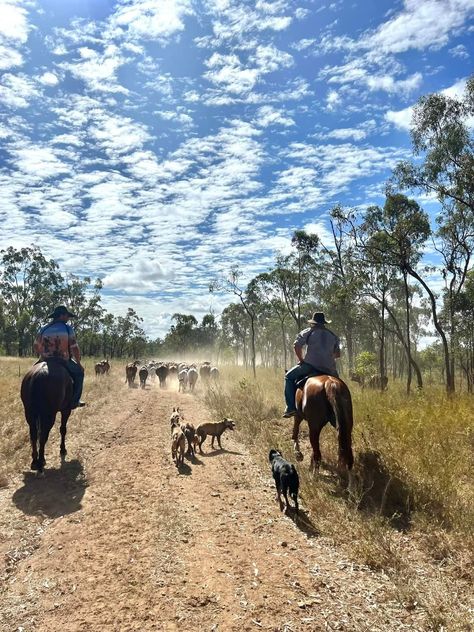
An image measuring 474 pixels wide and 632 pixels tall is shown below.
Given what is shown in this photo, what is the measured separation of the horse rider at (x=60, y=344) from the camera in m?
7.98

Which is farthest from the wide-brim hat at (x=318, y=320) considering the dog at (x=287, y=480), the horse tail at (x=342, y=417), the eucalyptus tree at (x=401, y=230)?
the eucalyptus tree at (x=401, y=230)

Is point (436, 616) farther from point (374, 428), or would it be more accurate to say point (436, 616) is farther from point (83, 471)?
point (83, 471)

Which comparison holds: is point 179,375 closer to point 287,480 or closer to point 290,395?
point 290,395

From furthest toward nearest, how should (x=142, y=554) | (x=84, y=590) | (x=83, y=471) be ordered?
(x=83, y=471) < (x=142, y=554) < (x=84, y=590)

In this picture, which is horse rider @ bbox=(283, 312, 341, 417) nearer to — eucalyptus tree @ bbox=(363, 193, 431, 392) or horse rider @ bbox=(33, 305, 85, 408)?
horse rider @ bbox=(33, 305, 85, 408)

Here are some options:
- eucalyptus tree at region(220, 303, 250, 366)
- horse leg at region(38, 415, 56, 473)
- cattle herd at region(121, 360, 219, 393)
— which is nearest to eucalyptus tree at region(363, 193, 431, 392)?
cattle herd at region(121, 360, 219, 393)

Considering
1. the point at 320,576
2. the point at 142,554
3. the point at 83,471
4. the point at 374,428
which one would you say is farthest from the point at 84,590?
the point at 374,428

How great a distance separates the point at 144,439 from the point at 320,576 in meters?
6.62

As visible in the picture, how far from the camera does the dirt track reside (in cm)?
313

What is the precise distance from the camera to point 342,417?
590cm

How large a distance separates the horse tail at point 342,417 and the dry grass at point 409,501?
304 millimetres

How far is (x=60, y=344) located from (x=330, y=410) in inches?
209

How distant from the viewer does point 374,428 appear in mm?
7805

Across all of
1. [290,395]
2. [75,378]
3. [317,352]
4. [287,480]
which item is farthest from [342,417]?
Answer: [75,378]
